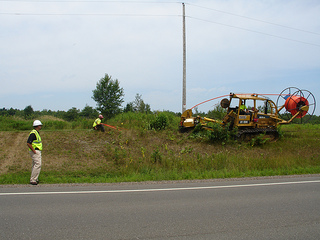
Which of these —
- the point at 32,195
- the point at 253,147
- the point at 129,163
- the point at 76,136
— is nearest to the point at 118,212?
the point at 32,195

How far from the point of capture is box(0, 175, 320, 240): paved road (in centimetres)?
454

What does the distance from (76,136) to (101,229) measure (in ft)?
34.4

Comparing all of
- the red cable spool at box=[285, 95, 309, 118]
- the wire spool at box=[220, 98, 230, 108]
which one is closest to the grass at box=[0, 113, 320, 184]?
the red cable spool at box=[285, 95, 309, 118]

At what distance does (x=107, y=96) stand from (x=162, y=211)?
164 ft

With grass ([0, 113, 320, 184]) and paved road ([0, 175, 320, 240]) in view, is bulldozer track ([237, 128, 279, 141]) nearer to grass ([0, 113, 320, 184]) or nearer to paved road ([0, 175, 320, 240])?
grass ([0, 113, 320, 184])

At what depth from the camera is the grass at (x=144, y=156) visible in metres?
10.3

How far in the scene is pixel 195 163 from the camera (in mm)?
11641

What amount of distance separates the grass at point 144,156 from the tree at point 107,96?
3641 centimetres

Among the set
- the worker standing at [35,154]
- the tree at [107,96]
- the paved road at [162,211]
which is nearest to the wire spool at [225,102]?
the paved road at [162,211]

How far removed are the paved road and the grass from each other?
1.88 metres

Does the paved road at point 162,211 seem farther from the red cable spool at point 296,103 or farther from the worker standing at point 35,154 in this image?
the red cable spool at point 296,103

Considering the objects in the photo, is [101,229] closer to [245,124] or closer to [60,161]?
[60,161]

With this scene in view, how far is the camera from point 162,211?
18.6 feet

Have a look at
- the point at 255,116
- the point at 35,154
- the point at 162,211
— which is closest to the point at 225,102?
the point at 255,116
